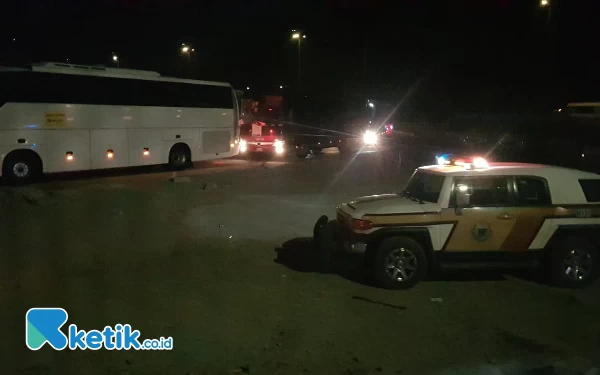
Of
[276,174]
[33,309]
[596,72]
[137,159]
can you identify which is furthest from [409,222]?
[596,72]

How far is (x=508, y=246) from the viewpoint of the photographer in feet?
29.5

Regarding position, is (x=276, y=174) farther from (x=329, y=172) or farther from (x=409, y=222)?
(x=409, y=222)

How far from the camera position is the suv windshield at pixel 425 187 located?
30.0 feet

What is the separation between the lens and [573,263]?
899 cm

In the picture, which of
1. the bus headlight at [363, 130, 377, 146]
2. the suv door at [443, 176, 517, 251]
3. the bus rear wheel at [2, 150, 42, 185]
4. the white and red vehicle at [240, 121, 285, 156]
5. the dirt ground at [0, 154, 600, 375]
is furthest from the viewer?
the bus headlight at [363, 130, 377, 146]

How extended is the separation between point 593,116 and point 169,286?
86.0 feet

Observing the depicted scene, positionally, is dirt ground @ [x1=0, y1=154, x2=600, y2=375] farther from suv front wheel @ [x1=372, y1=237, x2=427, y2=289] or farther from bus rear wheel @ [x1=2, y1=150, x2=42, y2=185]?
bus rear wheel @ [x1=2, y1=150, x2=42, y2=185]

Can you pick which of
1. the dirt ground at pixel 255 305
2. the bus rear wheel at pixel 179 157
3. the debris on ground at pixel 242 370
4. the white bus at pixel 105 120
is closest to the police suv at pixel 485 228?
the dirt ground at pixel 255 305

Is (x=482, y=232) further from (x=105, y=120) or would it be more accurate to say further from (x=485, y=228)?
(x=105, y=120)

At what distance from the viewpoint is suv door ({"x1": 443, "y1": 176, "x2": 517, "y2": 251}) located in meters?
8.87

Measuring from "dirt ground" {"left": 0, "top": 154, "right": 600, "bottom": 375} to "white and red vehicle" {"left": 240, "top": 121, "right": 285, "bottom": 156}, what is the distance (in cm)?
1773

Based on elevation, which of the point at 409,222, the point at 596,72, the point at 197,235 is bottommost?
the point at 197,235

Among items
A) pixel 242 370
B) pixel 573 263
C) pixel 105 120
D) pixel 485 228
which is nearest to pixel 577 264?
pixel 573 263

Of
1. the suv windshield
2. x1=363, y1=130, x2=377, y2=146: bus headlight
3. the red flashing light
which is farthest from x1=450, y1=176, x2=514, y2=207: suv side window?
x1=363, y1=130, x2=377, y2=146: bus headlight
